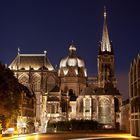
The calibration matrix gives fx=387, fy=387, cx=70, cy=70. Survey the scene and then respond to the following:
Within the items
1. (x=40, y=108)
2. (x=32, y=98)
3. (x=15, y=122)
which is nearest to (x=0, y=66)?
(x=15, y=122)

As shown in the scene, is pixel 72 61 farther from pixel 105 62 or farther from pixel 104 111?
pixel 104 111

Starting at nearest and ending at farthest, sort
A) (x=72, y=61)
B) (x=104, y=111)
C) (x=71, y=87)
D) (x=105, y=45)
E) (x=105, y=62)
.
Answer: (x=104, y=111) < (x=71, y=87) < (x=72, y=61) < (x=105, y=62) < (x=105, y=45)

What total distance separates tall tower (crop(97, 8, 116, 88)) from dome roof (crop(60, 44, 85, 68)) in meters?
7.81

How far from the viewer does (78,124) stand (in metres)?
106

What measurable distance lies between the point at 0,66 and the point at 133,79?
72.8ft

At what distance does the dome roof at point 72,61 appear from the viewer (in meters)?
157

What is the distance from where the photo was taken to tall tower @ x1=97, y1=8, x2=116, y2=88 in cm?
15588

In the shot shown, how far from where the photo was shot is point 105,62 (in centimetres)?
16012

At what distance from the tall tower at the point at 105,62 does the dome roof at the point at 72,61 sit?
7807 millimetres

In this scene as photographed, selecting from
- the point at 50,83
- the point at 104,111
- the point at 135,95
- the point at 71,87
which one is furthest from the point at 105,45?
the point at 135,95

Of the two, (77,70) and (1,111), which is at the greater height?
(77,70)

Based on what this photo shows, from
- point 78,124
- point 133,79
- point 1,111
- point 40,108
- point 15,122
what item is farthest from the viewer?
point 40,108

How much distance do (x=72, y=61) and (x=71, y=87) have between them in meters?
11.8

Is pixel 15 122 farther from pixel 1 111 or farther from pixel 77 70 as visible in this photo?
pixel 77 70
